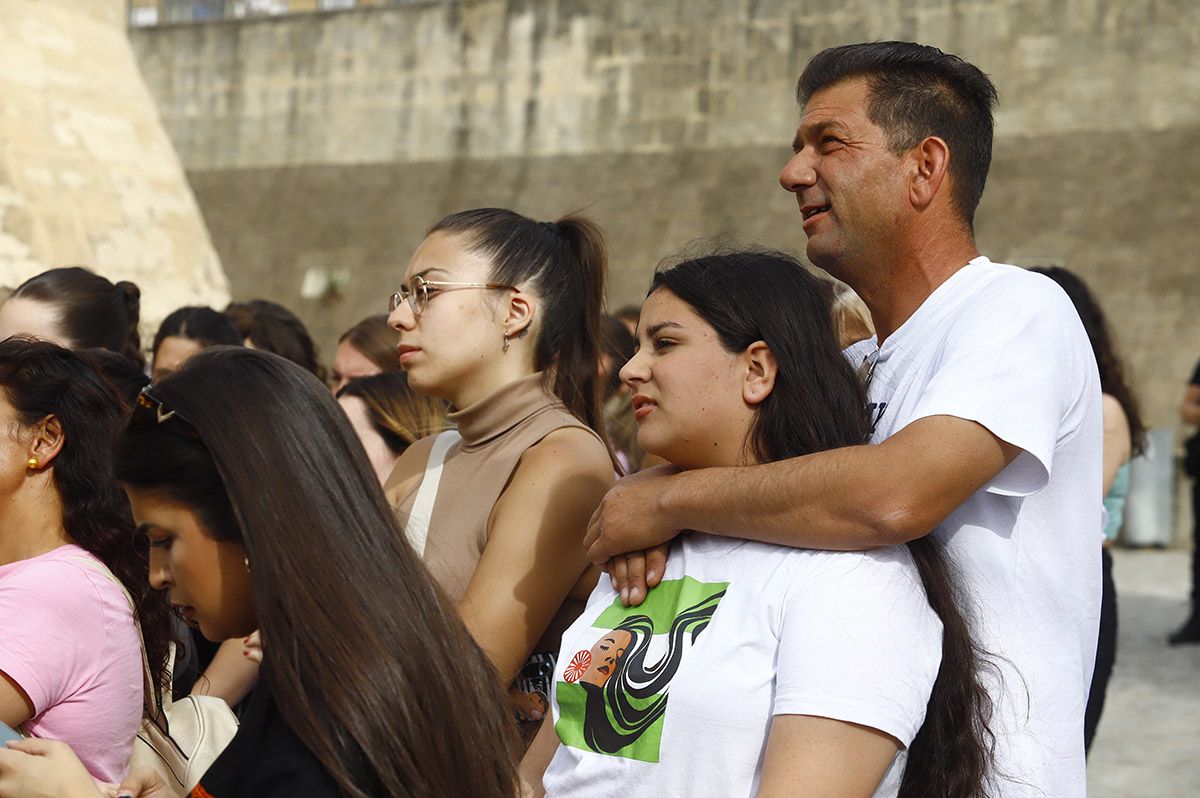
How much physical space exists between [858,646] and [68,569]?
4.21 feet

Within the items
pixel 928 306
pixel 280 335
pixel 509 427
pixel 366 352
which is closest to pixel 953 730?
pixel 928 306

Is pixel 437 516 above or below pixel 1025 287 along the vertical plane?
below

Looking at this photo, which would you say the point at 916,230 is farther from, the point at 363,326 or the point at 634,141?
the point at 634,141

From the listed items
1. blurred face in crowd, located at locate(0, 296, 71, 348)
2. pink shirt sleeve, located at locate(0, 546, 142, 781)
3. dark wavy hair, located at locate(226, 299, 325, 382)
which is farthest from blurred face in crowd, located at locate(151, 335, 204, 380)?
pink shirt sleeve, located at locate(0, 546, 142, 781)

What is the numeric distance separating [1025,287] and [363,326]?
3801 mm

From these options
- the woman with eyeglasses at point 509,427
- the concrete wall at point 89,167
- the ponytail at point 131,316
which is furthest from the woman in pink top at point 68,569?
the concrete wall at point 89,167

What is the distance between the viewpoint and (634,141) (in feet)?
51.9

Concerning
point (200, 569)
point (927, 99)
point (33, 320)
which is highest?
point (927, 99)

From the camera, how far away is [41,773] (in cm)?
182

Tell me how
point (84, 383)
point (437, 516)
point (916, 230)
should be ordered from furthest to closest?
point (437, 516) → point (84, 383) → point (916, 230)

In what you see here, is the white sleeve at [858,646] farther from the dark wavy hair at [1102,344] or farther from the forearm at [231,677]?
the dark wavy hair at [1102,344]

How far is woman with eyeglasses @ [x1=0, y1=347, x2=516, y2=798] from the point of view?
1.80 metres

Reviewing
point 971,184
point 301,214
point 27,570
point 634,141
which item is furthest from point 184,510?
point 301,214

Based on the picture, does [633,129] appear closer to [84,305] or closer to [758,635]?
[84,305]
